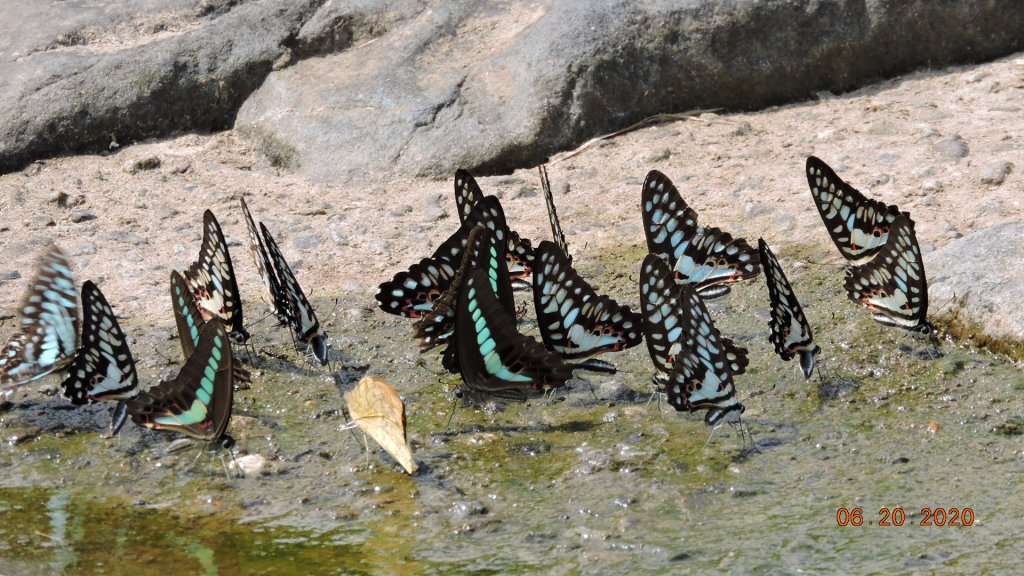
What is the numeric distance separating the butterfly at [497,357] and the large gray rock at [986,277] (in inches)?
68.6

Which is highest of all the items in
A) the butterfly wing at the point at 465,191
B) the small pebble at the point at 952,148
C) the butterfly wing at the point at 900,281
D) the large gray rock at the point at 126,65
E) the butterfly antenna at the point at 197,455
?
the large gray rock at the point at 126,65

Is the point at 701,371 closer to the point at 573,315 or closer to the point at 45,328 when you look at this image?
the point at 573,315

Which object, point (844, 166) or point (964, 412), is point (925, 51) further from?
point (964, 412)

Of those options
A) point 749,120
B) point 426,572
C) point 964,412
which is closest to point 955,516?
point 964,412

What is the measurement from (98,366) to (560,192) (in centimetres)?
297

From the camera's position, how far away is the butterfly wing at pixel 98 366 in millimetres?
4738

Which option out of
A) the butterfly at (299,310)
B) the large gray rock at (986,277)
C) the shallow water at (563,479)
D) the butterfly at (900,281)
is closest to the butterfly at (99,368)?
the shallow water at (563,479)

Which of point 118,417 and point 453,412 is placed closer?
point 118,417

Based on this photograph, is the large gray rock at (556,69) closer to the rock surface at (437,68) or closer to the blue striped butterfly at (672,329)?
the rock surface at (437,68)

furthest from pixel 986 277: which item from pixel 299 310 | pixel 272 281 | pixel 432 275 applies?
pixel 272 281

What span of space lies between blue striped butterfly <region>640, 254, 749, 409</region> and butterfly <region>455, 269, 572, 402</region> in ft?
1.22

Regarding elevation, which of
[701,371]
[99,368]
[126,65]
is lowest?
[701,371]

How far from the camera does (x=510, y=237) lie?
223 inches

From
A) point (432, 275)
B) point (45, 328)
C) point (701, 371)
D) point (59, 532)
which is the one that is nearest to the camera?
point (59, 532)
